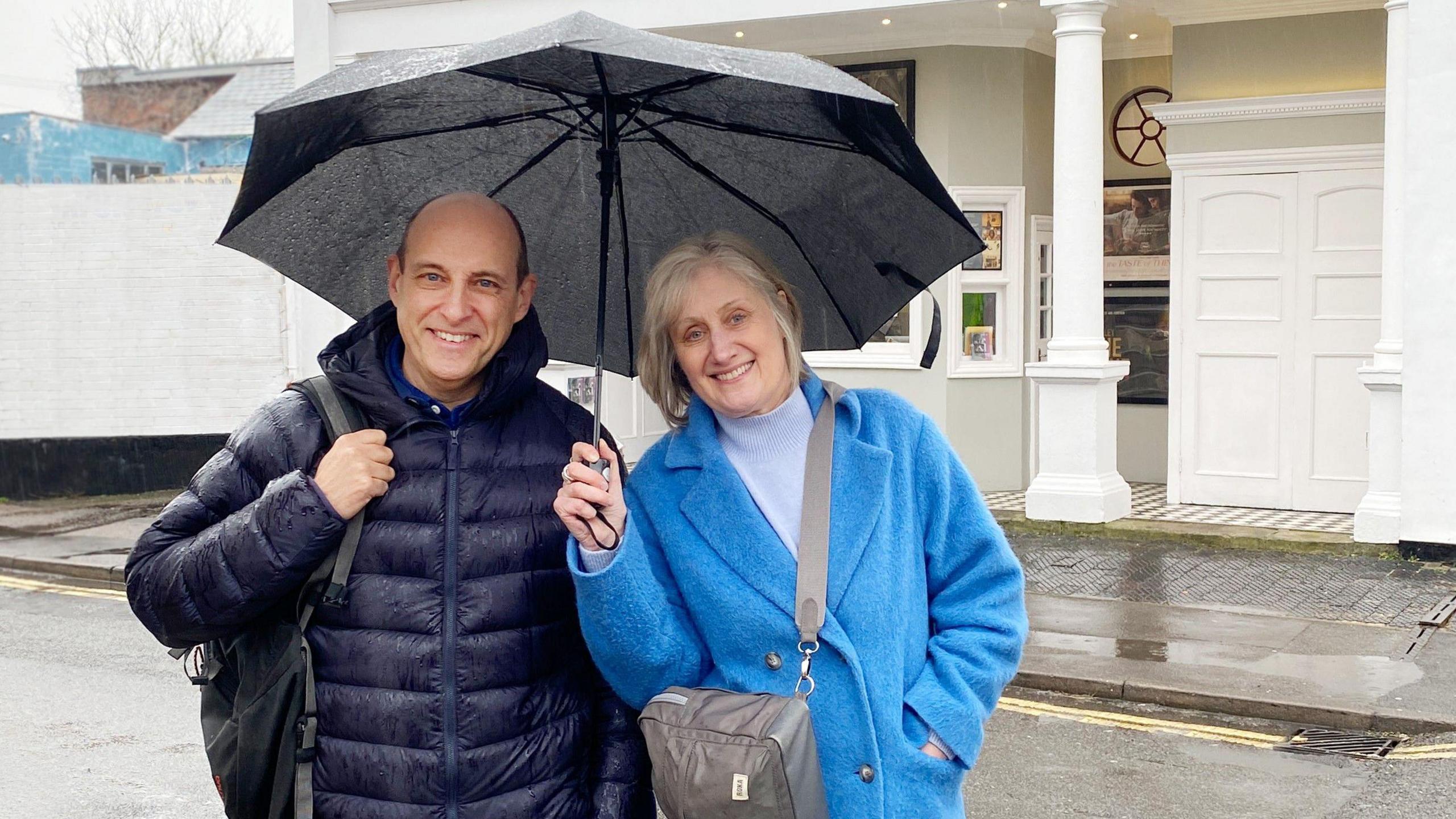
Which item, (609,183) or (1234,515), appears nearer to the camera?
(609,183)

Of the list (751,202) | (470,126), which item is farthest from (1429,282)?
(470,126)

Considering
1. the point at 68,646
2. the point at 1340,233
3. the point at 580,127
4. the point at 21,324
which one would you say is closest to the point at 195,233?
the point at 21,324

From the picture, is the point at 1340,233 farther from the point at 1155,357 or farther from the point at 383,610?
the point at 383,610

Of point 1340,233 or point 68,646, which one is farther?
point 1340,233

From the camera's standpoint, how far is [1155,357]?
13461 mm

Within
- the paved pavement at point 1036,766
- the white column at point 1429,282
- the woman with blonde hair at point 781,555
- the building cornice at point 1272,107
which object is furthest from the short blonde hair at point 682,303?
the building cornice at point 1272,107

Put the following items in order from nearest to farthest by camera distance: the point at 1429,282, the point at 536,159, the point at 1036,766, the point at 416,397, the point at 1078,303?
the point at 416,397, the point at 536,159, the point at 1036,766, the point at 1429,282, the point at 1078,303

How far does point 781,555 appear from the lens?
253 centimetres

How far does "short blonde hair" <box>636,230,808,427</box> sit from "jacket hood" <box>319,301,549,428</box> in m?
0.21

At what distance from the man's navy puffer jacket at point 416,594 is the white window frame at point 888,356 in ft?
34.7

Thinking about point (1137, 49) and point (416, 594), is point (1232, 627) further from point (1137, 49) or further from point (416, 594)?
point (1137, 49)

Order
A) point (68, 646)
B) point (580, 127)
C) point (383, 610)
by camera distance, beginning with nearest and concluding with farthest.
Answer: point (383, 610), point (580, 127), point (68, 646)

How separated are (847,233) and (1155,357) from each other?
11061 millimetres

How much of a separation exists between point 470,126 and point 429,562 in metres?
0.96
